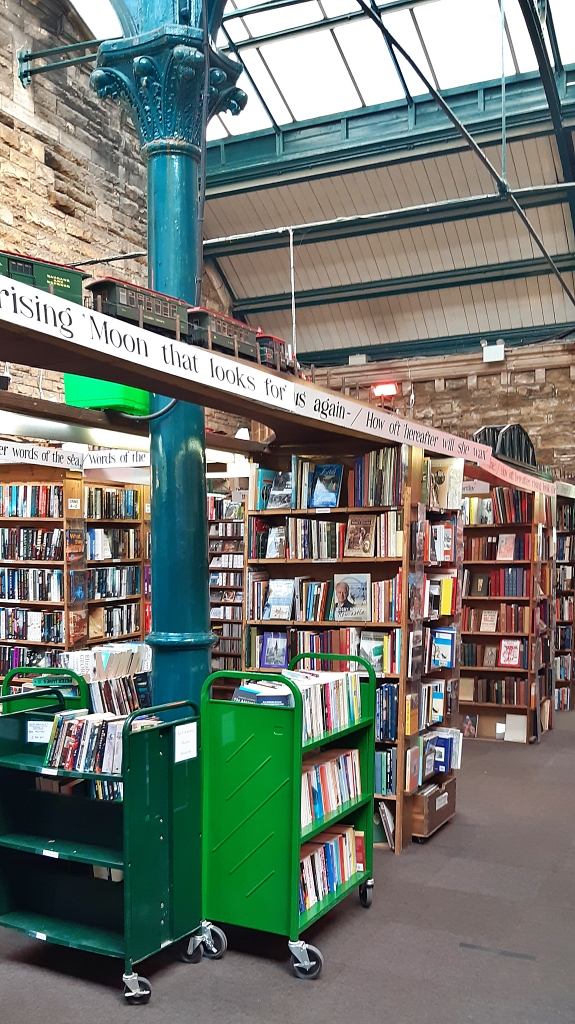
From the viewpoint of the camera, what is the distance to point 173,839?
3637 mm

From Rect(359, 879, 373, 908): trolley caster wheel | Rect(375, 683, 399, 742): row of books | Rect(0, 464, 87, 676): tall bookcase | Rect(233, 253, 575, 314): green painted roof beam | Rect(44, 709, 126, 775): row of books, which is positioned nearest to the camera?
Rect(44, 709, 126, 775): row of books

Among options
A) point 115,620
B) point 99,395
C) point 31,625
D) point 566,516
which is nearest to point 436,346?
point 566,516

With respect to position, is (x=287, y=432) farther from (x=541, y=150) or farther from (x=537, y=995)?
(x=541, y=150)

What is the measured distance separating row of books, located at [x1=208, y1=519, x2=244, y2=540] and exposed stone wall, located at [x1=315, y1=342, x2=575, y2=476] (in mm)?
3914

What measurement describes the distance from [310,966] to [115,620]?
→ 4932mm

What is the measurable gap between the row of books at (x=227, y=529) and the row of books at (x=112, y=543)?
1.90m

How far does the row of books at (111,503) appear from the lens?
7880mm

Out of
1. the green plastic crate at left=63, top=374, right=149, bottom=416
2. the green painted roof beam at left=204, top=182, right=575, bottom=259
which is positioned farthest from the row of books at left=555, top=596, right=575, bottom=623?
the green plastic crate at left=63, top=374, right=149, bottom=416

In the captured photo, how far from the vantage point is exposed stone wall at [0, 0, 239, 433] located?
920 centimetres

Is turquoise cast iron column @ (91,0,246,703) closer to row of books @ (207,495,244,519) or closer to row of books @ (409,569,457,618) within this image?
row of books @ (409,569,457,618)

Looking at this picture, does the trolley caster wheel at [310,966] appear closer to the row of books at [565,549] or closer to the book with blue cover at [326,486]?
the book with blue cover at [326,486]

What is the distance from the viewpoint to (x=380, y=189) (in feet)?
38.9

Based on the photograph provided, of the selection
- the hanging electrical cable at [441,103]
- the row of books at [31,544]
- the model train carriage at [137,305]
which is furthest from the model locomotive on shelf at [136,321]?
the row of books at [31,544]

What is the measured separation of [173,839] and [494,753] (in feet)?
15.8
